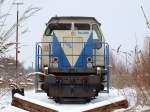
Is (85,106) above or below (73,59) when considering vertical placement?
below

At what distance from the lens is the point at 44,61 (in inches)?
580

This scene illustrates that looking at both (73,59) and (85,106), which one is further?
(73,59)

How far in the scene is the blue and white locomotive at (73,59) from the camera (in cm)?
1409

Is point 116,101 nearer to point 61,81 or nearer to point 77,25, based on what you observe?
point 61,81

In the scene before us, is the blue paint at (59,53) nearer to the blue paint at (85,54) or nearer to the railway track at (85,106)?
the blue paint at (85,54)

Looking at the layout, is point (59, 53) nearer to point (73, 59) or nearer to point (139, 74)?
point (73, 59)

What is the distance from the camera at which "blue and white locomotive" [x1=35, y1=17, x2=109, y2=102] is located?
46.2 ft

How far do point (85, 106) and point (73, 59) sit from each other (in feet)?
20.3

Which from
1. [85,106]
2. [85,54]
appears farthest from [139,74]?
[85,54]

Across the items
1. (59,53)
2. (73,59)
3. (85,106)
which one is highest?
(59,53)

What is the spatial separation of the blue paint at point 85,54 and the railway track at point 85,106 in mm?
5696

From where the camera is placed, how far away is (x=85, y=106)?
872cm

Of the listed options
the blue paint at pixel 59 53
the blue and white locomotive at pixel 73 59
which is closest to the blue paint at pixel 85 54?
the blue and white locomotive at pixel 73 59

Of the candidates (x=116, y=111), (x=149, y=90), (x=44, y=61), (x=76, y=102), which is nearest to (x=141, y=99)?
(x=116, y=111)
